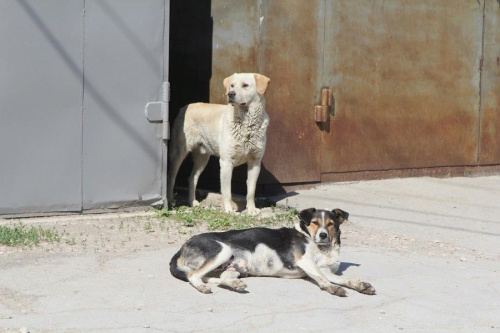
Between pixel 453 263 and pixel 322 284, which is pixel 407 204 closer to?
pixel 453 263

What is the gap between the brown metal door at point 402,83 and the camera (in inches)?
424

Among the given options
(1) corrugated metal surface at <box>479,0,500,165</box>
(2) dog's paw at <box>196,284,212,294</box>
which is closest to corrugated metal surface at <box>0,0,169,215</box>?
(2) dog's paw at <box>196,284,212,294</box>

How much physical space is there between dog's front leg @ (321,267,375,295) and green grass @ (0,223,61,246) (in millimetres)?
2507

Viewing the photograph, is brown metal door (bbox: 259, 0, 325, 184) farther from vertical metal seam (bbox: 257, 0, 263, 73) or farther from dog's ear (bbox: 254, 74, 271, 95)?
dog's ear (bbox: 254, 74, 271, 95)

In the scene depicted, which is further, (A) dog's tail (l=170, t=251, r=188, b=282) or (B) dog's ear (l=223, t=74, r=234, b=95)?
(B) dog's ear (l=223, t=74, r=234, b=95)

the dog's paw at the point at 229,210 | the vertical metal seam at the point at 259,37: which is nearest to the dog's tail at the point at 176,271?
the dog's paw at the point at 229,210

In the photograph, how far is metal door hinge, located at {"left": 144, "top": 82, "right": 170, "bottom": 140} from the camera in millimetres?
8961

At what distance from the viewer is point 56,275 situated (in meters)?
6.29

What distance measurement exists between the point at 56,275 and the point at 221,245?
1.26 meters

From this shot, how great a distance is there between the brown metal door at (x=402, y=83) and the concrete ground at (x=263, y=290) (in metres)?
2.41

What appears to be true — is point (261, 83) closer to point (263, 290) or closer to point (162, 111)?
point (162, 111)

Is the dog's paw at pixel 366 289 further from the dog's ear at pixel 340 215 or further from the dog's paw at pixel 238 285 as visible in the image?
the dog's paw at pixel 238 285

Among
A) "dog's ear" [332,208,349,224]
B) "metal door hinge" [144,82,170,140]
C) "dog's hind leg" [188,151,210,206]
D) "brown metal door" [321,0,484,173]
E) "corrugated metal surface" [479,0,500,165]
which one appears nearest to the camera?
"dog's ear" [332,208,349,224]

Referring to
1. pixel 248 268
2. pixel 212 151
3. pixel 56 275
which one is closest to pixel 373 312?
pixel 248 268
